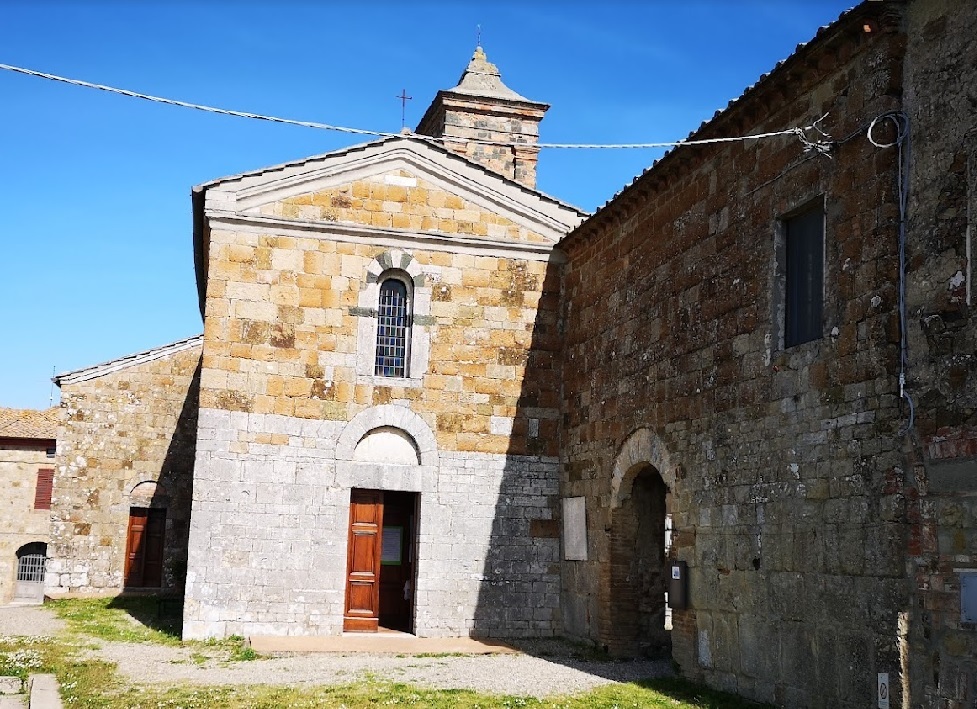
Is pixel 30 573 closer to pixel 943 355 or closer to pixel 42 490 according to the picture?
pixel 42 490

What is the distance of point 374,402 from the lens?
14.7 metres

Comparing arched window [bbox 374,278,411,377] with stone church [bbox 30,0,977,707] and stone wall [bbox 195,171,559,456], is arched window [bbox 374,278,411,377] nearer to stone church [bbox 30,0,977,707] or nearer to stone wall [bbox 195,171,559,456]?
stone church [bbox 30,0,977,707]

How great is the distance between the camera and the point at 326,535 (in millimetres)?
14203

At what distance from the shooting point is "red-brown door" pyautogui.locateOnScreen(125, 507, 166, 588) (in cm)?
2036

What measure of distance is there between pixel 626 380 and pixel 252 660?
541 cm

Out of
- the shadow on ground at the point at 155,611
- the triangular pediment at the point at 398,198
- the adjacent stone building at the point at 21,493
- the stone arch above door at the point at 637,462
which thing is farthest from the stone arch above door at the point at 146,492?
the stone arch above door at the point at 637,462

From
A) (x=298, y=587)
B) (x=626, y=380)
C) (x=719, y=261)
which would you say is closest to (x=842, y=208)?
(x=719, y=261)

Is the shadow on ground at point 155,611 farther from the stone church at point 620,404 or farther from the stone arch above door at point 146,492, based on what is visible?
the stone arch above door at point 146,492

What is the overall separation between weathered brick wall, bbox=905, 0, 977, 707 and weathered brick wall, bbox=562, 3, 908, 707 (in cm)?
25

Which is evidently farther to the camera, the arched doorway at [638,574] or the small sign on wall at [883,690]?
the arched doorway at [638,574]

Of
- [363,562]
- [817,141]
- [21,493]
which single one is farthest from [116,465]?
[817,141]

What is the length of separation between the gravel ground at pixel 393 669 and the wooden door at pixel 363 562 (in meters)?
1.53

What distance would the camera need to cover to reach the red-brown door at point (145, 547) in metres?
20.4

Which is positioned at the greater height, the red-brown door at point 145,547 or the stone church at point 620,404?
the stone church at point 620,404
